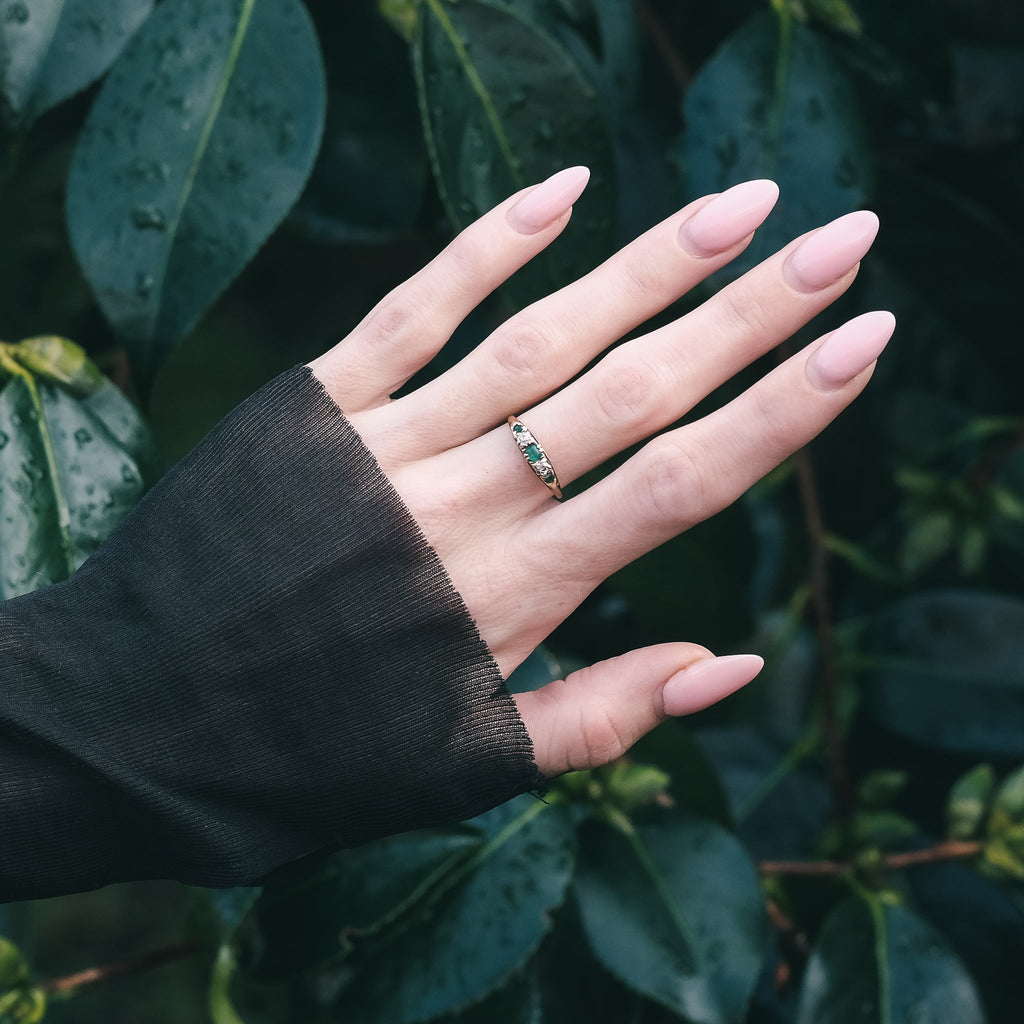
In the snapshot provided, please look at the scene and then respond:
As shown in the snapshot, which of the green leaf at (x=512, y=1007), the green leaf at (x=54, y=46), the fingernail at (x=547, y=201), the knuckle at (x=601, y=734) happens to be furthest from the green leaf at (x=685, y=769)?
the green leaf at (x=54, y=46)

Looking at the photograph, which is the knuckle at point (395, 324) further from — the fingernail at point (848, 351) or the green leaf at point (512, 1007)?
the green leaf at point (512, 1007)

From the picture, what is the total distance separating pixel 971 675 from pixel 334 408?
0.99 m

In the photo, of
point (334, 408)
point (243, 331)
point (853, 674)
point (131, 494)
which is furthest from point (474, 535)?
point (243, 331)

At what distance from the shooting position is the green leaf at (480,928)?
0.85 meters

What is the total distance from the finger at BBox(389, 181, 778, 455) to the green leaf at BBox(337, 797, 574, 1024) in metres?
0.42

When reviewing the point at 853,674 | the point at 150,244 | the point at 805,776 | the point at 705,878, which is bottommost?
the point at 805,776

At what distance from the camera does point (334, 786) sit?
67cm

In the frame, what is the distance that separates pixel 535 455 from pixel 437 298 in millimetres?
143

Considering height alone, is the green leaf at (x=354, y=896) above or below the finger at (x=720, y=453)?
below

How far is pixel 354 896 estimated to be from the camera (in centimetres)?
88

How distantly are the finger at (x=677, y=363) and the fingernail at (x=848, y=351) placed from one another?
0.17 feet

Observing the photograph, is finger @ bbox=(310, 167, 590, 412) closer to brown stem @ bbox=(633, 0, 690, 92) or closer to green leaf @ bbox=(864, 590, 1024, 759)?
brown stem @ bbox=(633, 0, 690, 92)

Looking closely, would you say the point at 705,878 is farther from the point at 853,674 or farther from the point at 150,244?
the point at 150,244

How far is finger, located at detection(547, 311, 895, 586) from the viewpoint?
0.65 meters
